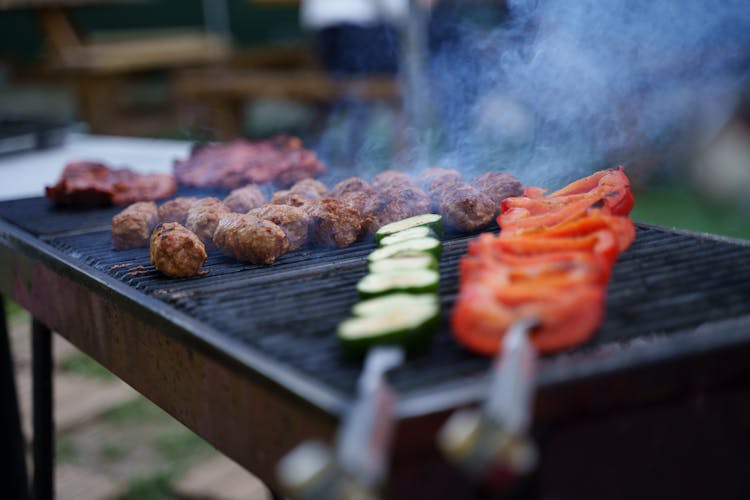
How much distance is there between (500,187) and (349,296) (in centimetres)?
99

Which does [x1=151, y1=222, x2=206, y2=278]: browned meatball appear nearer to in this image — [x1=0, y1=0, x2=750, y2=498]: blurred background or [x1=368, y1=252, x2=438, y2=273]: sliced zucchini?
[x1=368, y1=252, x2=438, y2=273]: sliced zucchini

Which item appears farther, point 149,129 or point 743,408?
point 149,129

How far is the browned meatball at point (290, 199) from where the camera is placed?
9.95 feet

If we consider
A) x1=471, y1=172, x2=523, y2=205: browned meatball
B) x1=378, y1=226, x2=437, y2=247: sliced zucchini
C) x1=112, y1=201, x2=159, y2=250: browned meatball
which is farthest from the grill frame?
x1=471, y1=172, x2=523, y2=205: browned meatball

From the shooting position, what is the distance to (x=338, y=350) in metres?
1.79

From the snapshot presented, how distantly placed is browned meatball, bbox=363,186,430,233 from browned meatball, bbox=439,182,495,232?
15 cm

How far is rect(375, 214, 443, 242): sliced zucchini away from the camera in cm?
270

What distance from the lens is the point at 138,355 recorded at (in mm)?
2238

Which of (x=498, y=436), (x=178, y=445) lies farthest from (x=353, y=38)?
(x=498, y=436)

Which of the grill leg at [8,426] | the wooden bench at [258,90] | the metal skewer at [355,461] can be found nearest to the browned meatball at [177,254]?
the metal skewer at [355,461]

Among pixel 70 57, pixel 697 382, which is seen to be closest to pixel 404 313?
pixel 697 382

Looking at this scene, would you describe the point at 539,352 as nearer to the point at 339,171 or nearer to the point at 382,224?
the point at 382,224

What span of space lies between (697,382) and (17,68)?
43.6 feet

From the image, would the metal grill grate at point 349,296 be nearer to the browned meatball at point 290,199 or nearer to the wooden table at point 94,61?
the browned meatball at point 290,199
